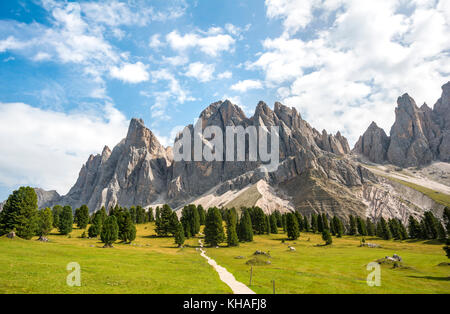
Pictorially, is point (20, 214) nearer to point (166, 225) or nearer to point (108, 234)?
point (108, 234)

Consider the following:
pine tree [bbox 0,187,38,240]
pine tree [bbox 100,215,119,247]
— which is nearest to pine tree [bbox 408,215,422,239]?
pine tree [bbox 100,215,119,247]

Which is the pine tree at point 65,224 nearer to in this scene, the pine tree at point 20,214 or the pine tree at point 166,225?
the pine tree at point 20,214

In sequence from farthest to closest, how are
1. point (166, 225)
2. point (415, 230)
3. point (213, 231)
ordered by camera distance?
point (415, 230) < point (166, 225) < point (213, 231)

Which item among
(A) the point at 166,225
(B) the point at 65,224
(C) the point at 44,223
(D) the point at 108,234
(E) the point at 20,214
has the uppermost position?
(E) the point at 20,214

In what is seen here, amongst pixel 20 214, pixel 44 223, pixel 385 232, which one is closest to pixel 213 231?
pixel 44 223

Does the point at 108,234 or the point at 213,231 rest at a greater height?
the point at 108,234

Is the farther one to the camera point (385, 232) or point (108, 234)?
point (385, 232)

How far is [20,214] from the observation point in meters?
58.6

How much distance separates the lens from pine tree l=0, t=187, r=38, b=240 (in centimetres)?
5748

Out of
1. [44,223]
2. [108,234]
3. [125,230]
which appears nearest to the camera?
[108,234]

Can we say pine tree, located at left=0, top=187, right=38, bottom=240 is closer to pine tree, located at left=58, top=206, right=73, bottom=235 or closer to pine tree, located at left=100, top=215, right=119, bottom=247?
pine tree, located at left=100, top=215, right=119, bottom=247

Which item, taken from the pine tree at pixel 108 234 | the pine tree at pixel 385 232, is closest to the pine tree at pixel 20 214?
the pine tree at pixel 108 234
